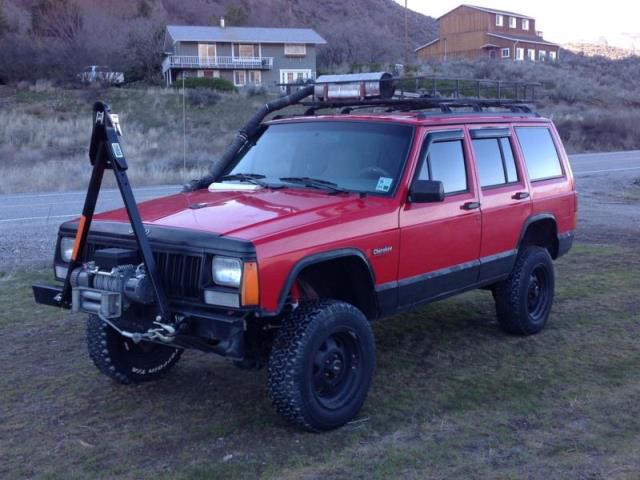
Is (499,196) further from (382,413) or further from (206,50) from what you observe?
(206,50)

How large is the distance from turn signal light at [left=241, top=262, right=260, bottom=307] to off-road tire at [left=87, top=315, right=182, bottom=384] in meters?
1.57

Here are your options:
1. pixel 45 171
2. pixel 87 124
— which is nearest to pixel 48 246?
pixel 45 171

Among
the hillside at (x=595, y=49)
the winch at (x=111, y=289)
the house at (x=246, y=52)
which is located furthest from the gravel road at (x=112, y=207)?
the hillside at (x=595, y=49)

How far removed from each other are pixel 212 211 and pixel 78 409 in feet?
5.22

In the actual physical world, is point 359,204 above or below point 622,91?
below

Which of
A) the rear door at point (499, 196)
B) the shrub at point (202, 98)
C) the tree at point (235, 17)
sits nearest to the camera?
the rear door at point (499, 196)

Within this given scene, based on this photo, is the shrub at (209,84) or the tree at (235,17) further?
the tree at (235,17)

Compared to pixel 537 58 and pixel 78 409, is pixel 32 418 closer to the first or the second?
pixel 78 409

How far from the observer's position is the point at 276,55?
221 feet

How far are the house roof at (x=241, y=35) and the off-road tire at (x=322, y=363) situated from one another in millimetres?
62034

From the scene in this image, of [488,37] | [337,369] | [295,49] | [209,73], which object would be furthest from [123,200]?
[488,37]

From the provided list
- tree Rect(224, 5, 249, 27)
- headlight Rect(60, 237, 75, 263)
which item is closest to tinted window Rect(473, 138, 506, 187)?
headlight Rect(60, 237, 75, 263)

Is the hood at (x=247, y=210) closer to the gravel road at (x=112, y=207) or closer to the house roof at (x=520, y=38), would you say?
the gravel road at (x=112, y=207)

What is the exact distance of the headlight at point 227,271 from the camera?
4508 mm
